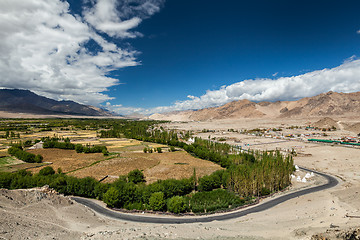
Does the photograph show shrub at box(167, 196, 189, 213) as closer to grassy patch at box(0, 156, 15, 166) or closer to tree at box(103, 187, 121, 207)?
tree at box(103, 187, 121, 207)

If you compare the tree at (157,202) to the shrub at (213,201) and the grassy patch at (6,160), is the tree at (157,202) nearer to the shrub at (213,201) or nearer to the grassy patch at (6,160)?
the shrub at (213,201)

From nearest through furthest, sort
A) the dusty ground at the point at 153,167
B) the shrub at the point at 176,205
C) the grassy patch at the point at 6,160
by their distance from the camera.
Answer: the shrub at the point at 176,205, the dusty ground at the point at 153,167, the grassy patch at the point at 6,160

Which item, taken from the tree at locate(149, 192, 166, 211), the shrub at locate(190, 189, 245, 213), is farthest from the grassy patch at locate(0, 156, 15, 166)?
the shrub at locate(190, 189, 245, 213)

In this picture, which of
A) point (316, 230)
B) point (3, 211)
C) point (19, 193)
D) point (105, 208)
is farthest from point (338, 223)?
point (19, 193)

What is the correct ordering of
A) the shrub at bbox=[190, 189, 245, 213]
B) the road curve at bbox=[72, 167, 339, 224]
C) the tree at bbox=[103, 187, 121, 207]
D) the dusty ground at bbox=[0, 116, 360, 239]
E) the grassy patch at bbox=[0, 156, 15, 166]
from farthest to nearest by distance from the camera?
the grassy patch at bbox=[0, 156, 15, 166] → the tree at bbox=[103, 187, 121, 207] → the shrub at bbox=[190, 189, 245, 213] → the road curve at bbox=[72, 167, 339, 224] → the dusty ground at bbox=[0, 116, 360, 239]

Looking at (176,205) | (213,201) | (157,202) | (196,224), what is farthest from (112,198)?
(213,201)

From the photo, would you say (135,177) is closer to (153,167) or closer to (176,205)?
(153,167)

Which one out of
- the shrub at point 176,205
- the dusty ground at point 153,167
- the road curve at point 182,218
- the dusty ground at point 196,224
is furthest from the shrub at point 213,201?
the dusty ground at point 153,167

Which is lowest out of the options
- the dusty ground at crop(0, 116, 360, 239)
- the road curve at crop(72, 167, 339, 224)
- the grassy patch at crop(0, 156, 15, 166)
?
the road curve at crop(72, 167, 339, 224)

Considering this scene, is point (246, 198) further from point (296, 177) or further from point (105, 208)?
point (105, 208)

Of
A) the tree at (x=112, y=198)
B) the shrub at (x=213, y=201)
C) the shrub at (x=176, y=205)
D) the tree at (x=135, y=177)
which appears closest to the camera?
the shrub at (x=176, y=205)
